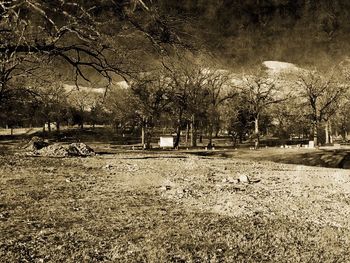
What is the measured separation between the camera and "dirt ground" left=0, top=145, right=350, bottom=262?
21.6 ft

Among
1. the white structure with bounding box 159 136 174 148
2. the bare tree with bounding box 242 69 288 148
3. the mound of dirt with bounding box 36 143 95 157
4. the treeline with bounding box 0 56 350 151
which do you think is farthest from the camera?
the bare tree with bounding box 242 69 288 148

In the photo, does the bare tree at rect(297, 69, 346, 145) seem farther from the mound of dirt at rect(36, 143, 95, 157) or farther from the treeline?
the mound of dirt at rect(36, 143, 95, 157)

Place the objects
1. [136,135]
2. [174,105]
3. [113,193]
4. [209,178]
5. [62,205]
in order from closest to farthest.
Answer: [62,205], [113,193], [209,178], [174,105], [136,135]

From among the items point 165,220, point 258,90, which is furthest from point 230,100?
point 165,220

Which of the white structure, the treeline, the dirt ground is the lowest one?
the dirt ground

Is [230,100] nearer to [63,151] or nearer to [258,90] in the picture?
[258,90]

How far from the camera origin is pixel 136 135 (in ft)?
305

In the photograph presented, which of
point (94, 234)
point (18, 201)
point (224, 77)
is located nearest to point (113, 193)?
point (18, 201)

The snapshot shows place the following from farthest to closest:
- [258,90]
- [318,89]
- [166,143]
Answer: [318,89]
[258,90]
[166,143]

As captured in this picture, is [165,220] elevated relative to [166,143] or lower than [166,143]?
lower

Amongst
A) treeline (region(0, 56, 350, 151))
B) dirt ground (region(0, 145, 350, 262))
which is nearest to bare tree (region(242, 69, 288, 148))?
treeline (region(0, 56, 350, 151))

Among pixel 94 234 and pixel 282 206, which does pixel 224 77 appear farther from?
pixel 94 234

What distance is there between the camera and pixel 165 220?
27.8ft

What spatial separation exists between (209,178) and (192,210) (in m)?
5.78
